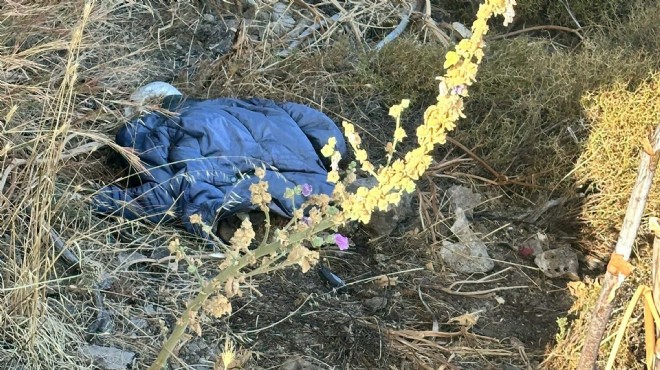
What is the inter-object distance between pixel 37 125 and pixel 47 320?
2.12 ft

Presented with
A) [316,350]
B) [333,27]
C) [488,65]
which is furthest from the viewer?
[333,27]

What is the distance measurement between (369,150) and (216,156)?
907 mm

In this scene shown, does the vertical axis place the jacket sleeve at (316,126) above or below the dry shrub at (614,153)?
below

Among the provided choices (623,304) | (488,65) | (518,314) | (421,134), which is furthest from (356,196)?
(488,65)

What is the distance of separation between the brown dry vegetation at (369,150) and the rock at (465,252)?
0.05 metres

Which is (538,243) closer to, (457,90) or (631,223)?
(631,223)

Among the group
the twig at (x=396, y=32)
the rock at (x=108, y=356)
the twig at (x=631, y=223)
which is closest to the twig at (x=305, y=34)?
the twig at (x=396, y=32)

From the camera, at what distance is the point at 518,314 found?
2.99 meters

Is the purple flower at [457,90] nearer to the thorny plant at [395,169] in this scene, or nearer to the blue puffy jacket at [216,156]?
the thorny plant at [395,169]

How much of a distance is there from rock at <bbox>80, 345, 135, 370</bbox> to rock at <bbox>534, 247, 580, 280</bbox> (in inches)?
69.0

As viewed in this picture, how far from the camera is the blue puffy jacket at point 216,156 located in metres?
2.91

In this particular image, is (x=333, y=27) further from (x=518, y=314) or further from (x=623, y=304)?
(x=623, y=304)

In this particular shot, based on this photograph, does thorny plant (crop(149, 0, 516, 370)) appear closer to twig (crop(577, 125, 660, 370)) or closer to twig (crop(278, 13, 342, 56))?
twig (crop(577, 125, 660, 370))

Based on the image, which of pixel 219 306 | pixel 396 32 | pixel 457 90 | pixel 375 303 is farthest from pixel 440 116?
pixel 396 32
